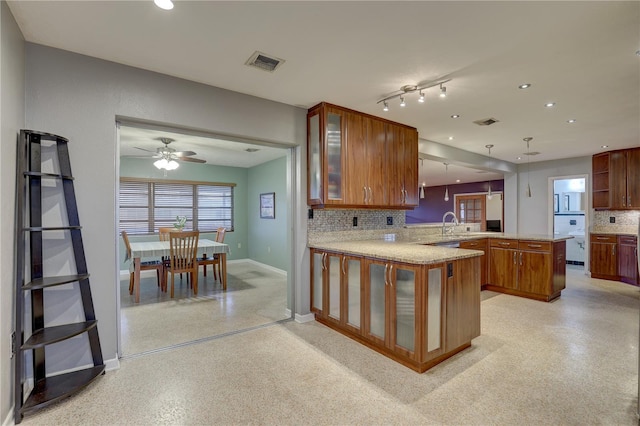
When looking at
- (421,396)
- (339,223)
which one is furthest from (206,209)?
(421,396)

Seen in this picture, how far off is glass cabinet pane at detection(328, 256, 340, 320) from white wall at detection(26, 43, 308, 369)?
1921mm

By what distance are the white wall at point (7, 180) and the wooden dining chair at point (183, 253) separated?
2.61m

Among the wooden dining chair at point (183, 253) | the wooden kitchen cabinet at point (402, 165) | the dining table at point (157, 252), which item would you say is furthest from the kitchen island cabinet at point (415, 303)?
the dining table at point (157, 252)

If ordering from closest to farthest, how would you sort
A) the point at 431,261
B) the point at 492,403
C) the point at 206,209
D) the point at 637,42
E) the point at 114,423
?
the point at 114,423 < the point at 492,403 < the point at 637,42 < the point at 431,261 < the point at 206,209

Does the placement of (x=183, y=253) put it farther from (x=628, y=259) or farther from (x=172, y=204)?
(x=628, y=259)

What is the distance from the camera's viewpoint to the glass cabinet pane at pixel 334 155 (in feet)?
11.0

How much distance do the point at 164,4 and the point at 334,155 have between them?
2014mm

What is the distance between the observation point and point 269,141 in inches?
129

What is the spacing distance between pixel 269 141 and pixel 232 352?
6.89 ft

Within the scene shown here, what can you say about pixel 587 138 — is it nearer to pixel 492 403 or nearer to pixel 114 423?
pixel 492 403

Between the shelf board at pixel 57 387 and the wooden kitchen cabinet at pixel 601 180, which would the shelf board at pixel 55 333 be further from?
the wooden kitchen cabinet at pixel 601 180

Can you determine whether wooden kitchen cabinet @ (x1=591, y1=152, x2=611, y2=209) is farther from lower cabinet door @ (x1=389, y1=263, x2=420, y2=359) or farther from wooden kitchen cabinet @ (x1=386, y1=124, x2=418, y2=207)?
lower cabinet door @ (x1=389, y1=263, x2=420, y2=359)

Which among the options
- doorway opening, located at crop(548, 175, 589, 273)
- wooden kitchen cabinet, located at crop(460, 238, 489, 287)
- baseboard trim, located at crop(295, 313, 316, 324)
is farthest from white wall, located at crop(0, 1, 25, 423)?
doorway opening, located at crop(548, 175, 589, 273)

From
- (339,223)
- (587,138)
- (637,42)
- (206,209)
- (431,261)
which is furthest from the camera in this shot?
(206,209)
